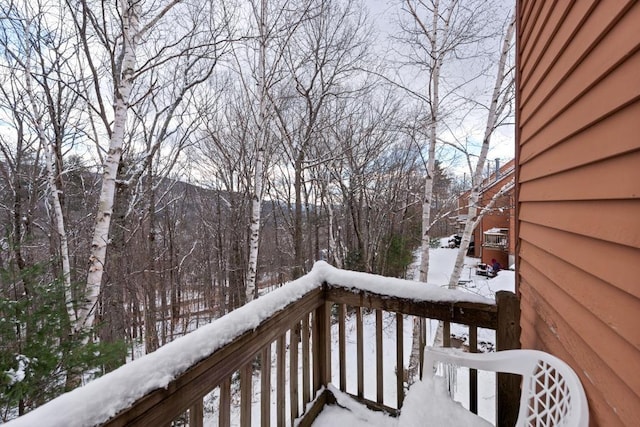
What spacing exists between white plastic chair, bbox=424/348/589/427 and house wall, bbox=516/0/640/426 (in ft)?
0.29

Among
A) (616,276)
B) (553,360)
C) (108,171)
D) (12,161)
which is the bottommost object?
(553,360)

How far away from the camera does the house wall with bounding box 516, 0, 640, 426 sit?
760mm

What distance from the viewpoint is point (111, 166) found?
11.1ft

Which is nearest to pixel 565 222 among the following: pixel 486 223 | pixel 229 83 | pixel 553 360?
pixel 553 360

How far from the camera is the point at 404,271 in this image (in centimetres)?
1377

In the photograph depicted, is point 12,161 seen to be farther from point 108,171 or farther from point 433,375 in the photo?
point 433,375

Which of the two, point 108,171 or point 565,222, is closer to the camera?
point 565,222

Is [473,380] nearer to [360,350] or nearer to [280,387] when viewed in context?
[360,350]

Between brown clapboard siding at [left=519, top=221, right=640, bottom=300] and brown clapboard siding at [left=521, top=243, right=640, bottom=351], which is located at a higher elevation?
brown clapboard siding at [left=519, top=221, right=640, bottom=300]

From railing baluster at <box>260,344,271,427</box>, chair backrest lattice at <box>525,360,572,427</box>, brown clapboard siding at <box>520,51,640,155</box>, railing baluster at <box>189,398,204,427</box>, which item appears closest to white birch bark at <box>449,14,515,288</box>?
brown clapboard siding at <box>520,51,640,155</box>

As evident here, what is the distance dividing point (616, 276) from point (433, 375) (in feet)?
3.33

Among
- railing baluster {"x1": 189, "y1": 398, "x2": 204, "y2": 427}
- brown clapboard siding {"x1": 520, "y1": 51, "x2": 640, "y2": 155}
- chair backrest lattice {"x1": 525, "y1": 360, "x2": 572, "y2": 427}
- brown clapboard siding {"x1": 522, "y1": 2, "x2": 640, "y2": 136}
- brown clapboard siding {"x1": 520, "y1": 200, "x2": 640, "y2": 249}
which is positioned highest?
brown clapboard siding {"x1": 522, "y1": 2, "x2": 640, "y2": 136}

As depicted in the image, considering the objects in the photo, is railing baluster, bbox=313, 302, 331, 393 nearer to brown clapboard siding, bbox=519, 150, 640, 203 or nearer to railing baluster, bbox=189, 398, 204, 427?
railing baluster, bbox=189, 398, 204, 427

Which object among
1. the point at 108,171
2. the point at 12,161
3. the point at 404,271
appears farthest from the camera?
the point at 404,271
